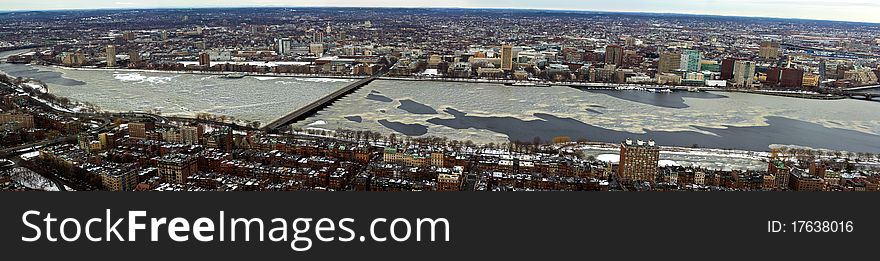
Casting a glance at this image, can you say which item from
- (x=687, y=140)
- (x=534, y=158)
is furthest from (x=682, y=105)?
(x=534, y=158)

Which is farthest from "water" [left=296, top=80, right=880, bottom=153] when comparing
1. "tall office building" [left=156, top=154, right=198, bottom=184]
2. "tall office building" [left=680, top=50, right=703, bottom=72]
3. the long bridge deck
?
"tall office building" [left=680, top=50, right=703, bottom=72]

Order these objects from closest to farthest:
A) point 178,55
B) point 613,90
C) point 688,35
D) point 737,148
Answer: point 737,148 → point 613,90 → point 178,55 → point 688,35

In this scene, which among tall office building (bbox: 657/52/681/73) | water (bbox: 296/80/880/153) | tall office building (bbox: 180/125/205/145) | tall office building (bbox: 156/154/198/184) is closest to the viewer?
tall office building (bbox: 156/154/198/184)

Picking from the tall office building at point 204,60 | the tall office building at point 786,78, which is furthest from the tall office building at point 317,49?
the tall office building at point 786,78

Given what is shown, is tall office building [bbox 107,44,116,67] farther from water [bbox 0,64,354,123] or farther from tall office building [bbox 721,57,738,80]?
tall office building [bbox 721,57,738,80]

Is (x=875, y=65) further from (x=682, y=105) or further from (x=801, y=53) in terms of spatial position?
(x=682, y=105)
